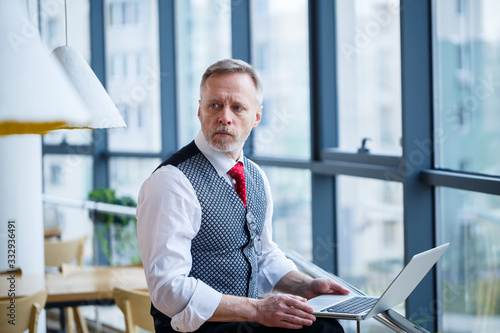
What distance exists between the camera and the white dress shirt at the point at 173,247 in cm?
176

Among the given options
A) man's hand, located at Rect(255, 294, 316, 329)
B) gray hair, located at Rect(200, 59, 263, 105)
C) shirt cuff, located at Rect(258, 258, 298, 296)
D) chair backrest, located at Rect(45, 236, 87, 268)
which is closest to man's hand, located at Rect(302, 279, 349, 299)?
shirt cuff, located at Rect(258, 258, 298, 296)

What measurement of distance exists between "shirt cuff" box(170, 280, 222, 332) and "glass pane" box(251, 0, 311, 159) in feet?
8.82

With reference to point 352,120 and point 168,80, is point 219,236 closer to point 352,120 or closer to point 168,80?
point 352,120

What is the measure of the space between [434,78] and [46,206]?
158 inches

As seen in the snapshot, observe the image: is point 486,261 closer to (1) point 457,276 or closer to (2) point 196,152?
(1) point 457,276

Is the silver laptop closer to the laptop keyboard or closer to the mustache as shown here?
the laptop keyboard

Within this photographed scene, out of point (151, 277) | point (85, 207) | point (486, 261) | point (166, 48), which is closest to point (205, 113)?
point (151, 277)

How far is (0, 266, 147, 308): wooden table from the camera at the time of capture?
3.23m

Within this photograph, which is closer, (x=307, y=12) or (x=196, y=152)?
(x=196, y=152)

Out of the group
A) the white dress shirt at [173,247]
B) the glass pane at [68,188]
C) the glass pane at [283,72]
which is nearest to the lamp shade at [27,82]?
the white dress shirt at [173,247]

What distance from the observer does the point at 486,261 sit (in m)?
2.87

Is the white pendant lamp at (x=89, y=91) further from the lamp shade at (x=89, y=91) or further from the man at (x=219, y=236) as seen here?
the man at (x=219, y=236)

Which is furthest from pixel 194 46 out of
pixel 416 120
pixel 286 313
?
pixel 286 313

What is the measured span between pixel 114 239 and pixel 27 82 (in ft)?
15.1
